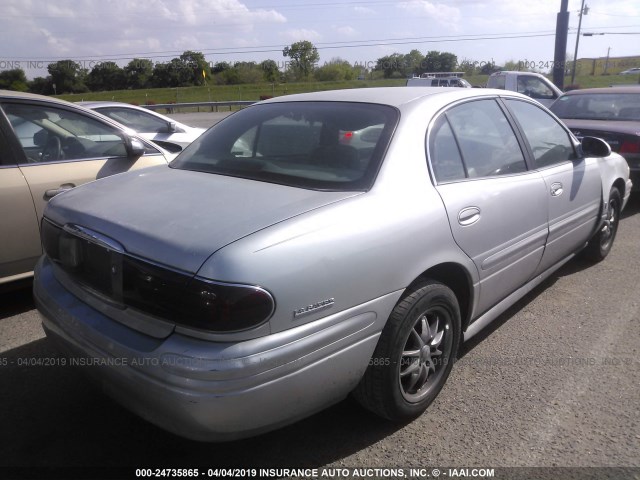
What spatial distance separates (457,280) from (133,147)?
2860 mm

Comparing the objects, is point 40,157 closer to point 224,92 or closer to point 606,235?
point 606,235

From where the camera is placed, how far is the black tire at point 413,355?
7.91 ft

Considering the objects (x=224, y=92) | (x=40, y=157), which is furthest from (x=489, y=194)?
(x=224, y=92)

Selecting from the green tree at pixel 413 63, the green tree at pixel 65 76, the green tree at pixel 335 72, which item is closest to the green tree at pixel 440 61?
the green tree at pixel 413 63

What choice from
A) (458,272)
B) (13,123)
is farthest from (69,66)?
(458,272)

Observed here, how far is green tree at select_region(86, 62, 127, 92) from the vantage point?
4832cm

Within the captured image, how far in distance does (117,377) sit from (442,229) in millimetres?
1602

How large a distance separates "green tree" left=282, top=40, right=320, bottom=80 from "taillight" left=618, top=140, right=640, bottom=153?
48872 millimetres

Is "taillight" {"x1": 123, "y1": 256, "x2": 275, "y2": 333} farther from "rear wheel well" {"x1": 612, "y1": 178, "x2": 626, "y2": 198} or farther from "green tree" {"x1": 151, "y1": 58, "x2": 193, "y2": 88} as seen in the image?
"green tree" {"x1": 151, "y1": 58, "x2": 193, "y2": 88}

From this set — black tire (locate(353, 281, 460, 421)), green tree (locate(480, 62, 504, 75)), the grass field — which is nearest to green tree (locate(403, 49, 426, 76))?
green tree (locate(480, 62, 504, 75))

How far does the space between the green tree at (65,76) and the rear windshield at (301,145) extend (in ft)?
141

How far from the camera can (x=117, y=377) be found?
2113mm

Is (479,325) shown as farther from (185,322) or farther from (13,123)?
(13,123)

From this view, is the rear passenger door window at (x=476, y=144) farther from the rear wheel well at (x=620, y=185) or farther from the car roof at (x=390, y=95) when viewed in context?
the rear wheel well at (x=620, y=185)
